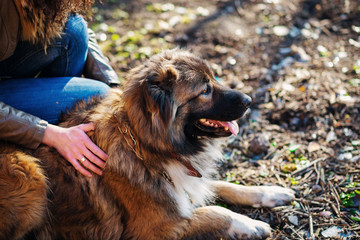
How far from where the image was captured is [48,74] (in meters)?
3.34

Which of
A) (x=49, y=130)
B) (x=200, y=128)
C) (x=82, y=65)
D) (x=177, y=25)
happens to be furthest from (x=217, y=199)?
(x=177, y=25)

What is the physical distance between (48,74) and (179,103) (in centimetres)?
165

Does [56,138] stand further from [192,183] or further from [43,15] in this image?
[192,183]

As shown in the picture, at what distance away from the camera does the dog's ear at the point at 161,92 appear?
2.31 metres

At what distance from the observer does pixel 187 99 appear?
249 cm

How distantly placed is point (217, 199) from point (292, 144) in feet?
3.62

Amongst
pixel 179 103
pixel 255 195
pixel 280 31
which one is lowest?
pixel 255 195

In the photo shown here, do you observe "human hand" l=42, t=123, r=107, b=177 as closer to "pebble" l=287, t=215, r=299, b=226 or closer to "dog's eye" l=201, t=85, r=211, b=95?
"dog's eye" l=201, t=85, r=211, b=95

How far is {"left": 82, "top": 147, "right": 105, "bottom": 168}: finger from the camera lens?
2451 mm

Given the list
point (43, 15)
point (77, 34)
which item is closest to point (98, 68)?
point (77, 34)

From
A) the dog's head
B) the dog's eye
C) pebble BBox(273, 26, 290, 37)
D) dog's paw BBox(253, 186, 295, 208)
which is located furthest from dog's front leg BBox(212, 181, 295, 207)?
pebble BBox(273, 26, 290, 37)

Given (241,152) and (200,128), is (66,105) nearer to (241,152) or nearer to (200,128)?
(200,128)

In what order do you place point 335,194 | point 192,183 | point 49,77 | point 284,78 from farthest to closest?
point 284,78, point 49,77, point 335,194, point 192,183

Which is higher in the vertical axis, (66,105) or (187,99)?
(187,99)
